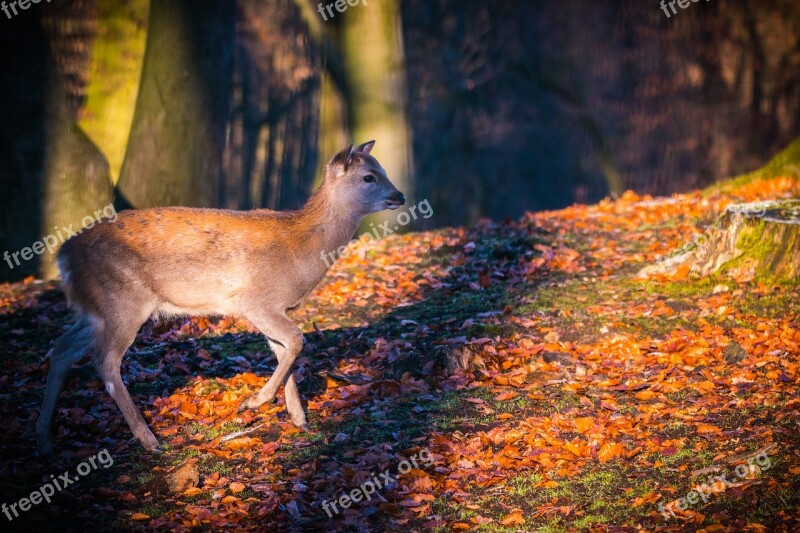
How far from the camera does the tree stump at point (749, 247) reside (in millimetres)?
9617

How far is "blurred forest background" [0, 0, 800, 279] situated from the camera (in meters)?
15.7

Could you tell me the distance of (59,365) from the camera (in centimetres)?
724

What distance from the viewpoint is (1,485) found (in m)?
6.35

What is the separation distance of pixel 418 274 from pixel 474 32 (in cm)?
1266

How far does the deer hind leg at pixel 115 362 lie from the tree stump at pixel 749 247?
6323mm

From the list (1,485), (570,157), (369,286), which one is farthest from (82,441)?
(570,157)

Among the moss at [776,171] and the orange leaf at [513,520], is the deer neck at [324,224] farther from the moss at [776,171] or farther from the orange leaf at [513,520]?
the moss at [776,171]

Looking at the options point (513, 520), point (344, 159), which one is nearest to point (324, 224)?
point (344, 159)

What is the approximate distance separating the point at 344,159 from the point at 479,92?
15.0 m

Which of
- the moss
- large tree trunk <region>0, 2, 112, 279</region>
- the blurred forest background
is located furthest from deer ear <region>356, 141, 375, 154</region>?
the moss

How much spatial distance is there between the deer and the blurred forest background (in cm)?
816

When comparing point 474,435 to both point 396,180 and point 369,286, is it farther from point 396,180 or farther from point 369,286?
point 396,180

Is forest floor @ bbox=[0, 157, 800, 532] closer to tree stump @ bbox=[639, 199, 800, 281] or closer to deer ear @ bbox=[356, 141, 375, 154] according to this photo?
tree stump @ bbox=[639, 199, 800, 281]

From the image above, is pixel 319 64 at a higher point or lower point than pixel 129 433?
higher
